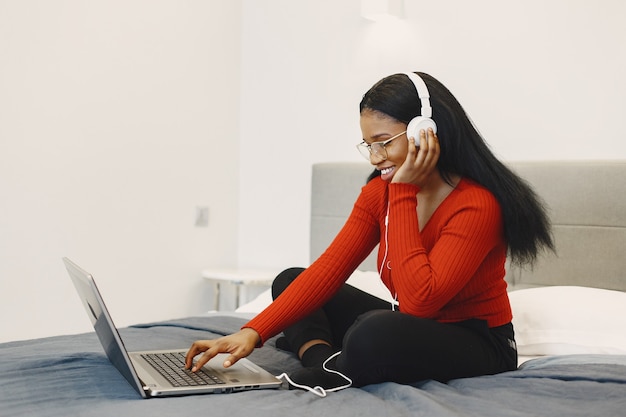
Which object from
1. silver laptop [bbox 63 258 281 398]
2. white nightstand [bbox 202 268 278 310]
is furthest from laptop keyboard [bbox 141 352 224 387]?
white nightstand [bbox 202 268 278 310]

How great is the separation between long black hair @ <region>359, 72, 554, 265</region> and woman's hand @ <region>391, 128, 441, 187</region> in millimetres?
52

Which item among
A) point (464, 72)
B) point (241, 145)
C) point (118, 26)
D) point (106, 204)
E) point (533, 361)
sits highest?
point (118, 26)

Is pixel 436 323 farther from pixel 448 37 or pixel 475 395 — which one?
pixel 448 37

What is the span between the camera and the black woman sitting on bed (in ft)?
4.78

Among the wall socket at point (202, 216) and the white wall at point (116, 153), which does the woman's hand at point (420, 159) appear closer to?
the white wall at point (116, 153)

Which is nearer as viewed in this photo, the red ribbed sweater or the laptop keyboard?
the laptop keyboard

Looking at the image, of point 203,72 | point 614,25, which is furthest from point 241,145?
point 614,25

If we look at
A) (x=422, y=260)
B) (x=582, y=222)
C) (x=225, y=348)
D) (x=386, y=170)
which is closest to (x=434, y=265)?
(x=422, y=260)

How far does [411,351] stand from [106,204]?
1880 millimetres

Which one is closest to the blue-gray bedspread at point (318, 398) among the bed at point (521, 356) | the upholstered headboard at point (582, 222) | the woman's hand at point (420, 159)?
the bed at point (521, 356)

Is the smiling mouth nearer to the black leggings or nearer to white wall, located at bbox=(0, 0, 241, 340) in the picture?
the black leggings

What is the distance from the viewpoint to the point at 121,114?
120 inches

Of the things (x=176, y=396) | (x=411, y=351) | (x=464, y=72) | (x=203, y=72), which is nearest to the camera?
(x=176, y=396)

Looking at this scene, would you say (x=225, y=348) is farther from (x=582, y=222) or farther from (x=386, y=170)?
(x=582, y=222)
